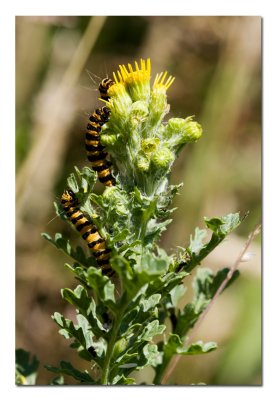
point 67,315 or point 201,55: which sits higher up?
point 201,55

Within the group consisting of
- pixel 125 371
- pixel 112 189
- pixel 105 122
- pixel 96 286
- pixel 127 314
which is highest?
pixel 105 122

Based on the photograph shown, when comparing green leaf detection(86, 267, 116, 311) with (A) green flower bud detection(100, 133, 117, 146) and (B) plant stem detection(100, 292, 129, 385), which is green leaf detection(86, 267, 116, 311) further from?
(A) green flower bud detection(100, 133, 117, 146)

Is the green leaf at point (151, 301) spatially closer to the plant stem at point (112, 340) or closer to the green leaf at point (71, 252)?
the plant stem at point (112, 340)
